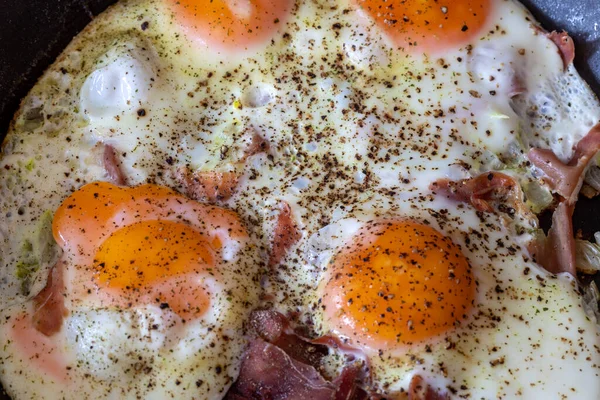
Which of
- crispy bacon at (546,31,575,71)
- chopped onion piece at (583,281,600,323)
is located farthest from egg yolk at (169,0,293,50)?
chopped onion piece at (583,281,600,323)

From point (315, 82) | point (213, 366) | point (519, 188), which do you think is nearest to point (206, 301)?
point (213, 366)

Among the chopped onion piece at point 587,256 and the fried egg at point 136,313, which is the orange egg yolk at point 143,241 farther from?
the chopped onion piece at point 587,256

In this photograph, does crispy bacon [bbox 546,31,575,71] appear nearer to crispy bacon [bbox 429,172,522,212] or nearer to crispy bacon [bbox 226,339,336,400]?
crispy bacon [bbox 429,172,522,212]

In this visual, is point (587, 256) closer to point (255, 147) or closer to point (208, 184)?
point (255, 147)

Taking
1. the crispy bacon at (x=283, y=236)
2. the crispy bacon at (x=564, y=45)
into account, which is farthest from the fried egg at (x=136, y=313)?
the crispy bacon at (x=564, y=45)

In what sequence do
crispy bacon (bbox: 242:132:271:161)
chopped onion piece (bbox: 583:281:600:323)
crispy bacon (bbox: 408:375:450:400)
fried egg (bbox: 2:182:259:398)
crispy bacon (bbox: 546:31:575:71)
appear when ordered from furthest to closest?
crispy bacon (bbox: 546:31:575:71) < crispy bacon (bbox: 242:132:271:161) < chopped onion piece (bbox: 583:281:600:323) < fried egg (bbox: 2:182:259:398) < crispy bacon (bbox: 408:375:450:400)

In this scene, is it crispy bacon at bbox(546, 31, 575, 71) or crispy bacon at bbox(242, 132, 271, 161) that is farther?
crispy bacon at bbox(546, 31, 575, 71)

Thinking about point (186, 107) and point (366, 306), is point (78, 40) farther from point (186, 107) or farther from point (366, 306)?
point (366, 306)
